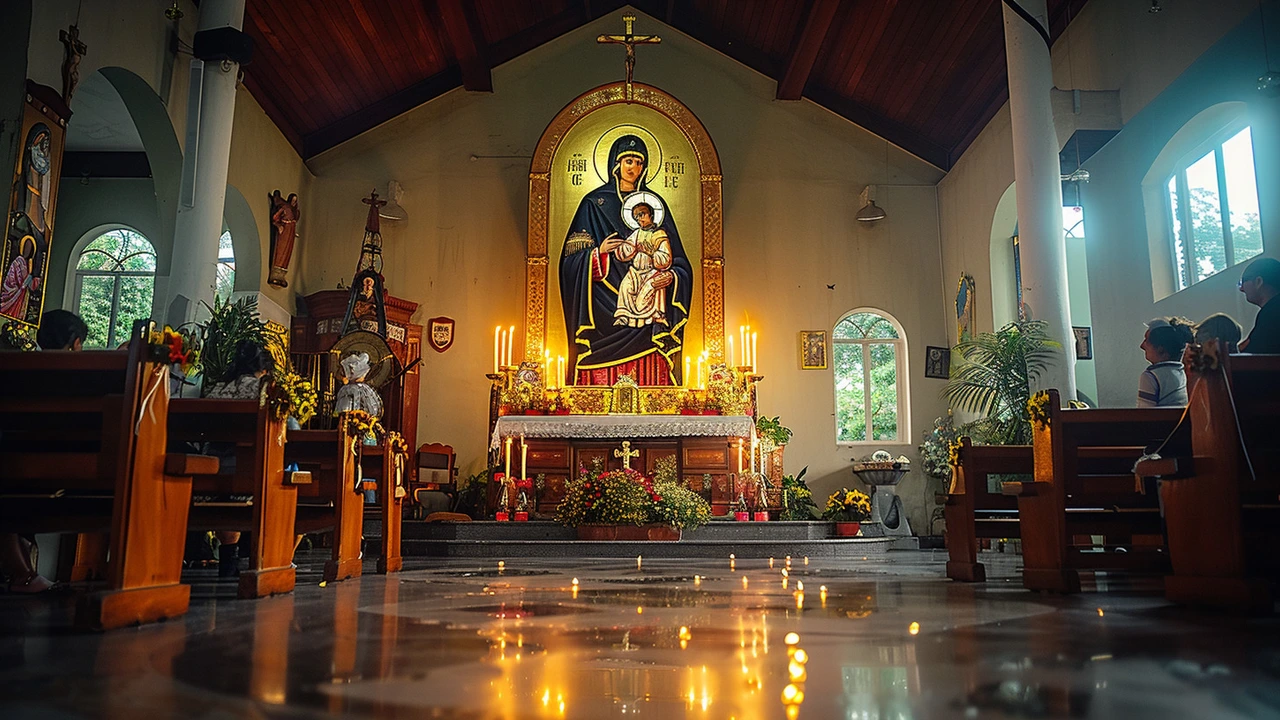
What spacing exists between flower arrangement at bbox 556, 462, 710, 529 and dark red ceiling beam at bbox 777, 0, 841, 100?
5.50m

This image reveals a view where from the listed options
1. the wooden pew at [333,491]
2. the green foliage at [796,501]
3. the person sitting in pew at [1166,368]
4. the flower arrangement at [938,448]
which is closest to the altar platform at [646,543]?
the green foliage at [796,501]

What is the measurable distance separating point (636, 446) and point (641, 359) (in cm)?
138

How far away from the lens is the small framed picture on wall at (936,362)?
474 inches

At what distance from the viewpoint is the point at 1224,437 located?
3.21 m

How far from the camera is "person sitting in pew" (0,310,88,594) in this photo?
392 cm

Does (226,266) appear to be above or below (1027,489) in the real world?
above

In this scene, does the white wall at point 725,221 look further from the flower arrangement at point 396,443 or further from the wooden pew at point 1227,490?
the wooden pew at point 1227,490

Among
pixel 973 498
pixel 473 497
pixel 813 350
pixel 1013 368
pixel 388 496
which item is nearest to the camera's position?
pixel 973 498

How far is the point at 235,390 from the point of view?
4.79 m

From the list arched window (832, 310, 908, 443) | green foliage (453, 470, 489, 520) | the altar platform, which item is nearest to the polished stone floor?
the altar platform

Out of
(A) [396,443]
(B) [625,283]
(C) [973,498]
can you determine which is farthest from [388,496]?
(B) [625,283]

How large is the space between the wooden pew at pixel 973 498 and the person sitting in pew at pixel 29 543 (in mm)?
4264

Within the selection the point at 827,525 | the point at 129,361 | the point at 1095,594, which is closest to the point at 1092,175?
the point at 827,525

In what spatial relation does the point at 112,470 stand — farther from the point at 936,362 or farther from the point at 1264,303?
the point at 936,362
